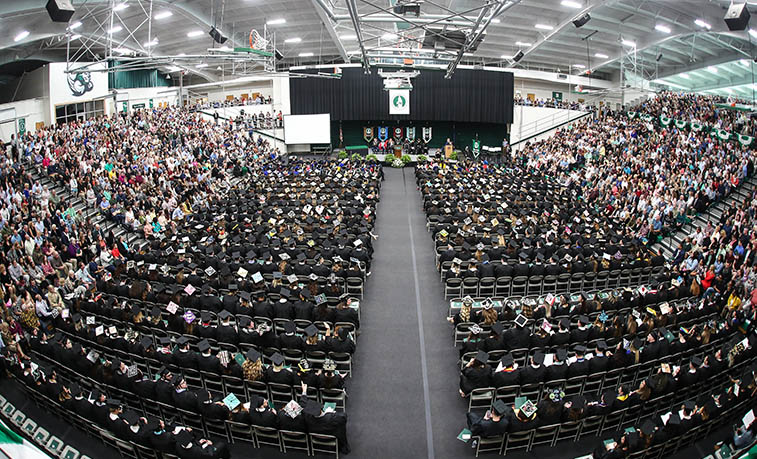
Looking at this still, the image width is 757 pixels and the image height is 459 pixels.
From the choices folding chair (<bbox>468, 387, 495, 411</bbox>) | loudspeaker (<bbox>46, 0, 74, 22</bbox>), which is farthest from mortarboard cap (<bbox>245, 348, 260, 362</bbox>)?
loudspeaker (<bbox>46, 0, 74, 22</bbox>)

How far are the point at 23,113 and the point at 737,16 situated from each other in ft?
105

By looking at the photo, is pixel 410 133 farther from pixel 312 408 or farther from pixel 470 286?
pixel 312 408

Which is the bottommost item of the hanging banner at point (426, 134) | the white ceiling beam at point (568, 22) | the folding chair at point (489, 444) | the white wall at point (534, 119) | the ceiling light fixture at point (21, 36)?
the folding chair at point (489, 444)

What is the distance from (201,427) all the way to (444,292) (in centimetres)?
694

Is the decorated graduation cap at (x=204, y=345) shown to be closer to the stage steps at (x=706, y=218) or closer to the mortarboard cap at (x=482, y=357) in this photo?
the mortarboard cap at (x=482, y=357)

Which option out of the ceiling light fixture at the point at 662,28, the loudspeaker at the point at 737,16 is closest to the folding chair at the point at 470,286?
the loudspeaker at the point at 737,16

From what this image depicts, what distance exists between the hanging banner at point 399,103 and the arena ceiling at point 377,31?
437 cm

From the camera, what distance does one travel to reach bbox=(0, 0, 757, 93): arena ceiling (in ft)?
62.8

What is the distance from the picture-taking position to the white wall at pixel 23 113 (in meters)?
23.0

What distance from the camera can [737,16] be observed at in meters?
17.9

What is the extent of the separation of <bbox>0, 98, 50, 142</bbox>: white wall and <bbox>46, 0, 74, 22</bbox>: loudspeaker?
10031mm

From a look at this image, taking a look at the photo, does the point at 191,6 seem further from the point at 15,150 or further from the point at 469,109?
the point at 469,109

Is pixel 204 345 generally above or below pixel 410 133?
below

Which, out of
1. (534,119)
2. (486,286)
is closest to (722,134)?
(486,286)
